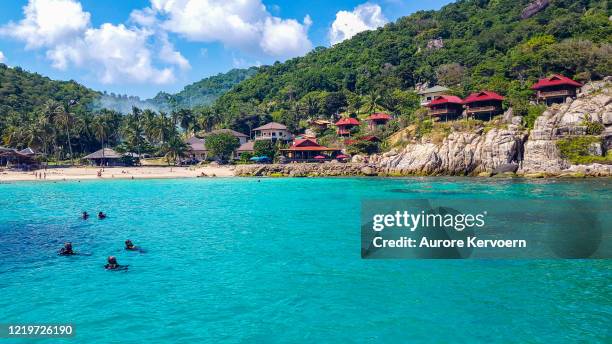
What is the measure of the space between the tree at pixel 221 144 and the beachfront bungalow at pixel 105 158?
1764 cm

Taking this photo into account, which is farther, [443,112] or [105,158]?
[105,158]

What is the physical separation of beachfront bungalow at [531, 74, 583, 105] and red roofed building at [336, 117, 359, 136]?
34.5 meters

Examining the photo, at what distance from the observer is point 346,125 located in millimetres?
90812

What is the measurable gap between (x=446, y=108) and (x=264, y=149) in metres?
35.1

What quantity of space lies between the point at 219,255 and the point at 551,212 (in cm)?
2510

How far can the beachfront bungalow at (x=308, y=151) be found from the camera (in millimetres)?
81812

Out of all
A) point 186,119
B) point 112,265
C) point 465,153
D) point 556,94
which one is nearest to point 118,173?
point 186,119

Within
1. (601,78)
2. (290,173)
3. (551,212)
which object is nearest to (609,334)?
(551,212)

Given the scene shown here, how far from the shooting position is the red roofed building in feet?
295

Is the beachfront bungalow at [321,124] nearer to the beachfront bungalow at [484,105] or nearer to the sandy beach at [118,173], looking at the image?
the sandy beach at [118,173]

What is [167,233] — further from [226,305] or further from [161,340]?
[161,340]

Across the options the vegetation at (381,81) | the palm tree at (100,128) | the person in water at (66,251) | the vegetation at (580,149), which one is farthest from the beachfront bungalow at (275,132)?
the person in water at (66,251)

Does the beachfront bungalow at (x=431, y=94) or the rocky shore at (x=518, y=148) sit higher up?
the beachfront bungalow at (x=431, y=94)

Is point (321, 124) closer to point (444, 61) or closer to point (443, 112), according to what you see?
point (443, 112)
